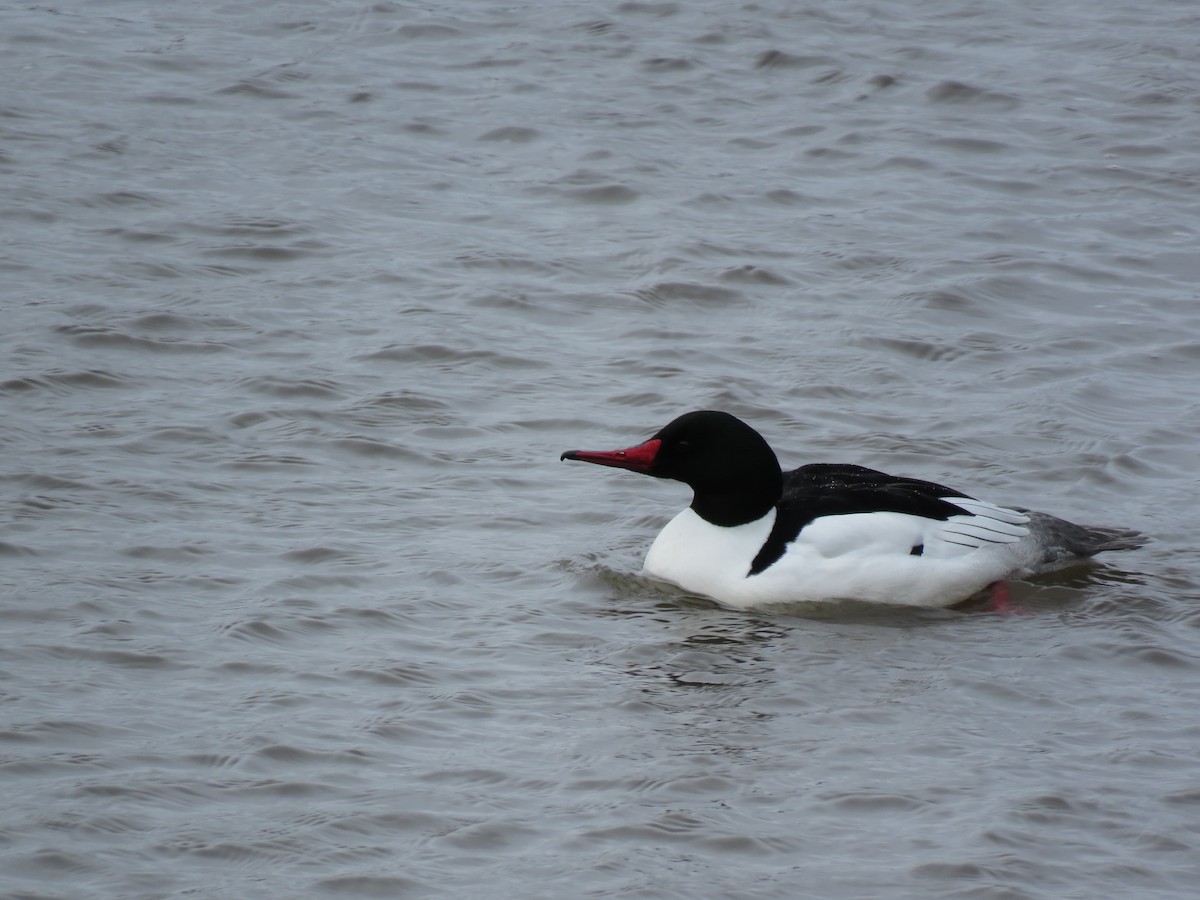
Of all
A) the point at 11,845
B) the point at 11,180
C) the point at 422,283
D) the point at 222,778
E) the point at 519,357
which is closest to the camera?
the point at 11,845

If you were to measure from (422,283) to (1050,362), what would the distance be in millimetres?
3855

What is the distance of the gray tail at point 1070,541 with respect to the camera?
7.64 metres

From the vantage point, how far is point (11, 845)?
511 cm

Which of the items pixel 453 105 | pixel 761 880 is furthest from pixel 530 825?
pixel 453 105

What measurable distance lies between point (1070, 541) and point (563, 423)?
2791 millimetres

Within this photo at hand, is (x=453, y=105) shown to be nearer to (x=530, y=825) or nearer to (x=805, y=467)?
(x=805, y=467)

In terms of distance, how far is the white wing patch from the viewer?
7.63 m

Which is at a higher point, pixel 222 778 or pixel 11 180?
pixel 11 180

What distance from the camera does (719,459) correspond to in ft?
25.3

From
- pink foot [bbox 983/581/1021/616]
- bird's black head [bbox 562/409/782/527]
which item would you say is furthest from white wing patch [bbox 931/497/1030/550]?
bird's black head [bbox 562/409/782/527]

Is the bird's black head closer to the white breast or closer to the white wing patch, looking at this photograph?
the white breast

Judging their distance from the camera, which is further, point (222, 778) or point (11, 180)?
point (11, 180)

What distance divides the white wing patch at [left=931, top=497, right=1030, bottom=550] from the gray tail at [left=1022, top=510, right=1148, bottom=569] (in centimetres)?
8

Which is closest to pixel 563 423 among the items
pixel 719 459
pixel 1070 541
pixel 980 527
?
pixel 719 459
